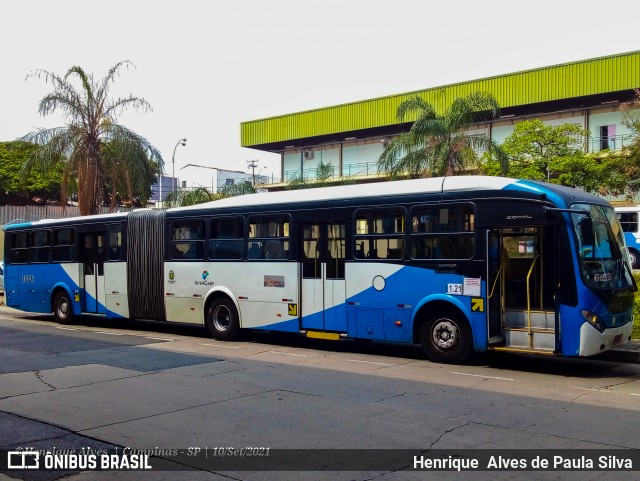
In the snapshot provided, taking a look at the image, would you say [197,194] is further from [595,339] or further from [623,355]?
[595,339]

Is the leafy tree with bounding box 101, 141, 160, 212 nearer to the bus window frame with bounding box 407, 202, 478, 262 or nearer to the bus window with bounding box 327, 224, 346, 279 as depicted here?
the bus window with bounding box 327, 224, 346, 279

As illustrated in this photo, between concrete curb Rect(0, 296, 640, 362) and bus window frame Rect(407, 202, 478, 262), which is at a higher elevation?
bus window frame Rect(407, 202, 478, 262)

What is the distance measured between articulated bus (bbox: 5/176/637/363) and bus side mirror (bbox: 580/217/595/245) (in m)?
0.03

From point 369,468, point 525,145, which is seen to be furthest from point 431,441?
point 525,145

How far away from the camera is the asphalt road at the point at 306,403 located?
683 centimetres

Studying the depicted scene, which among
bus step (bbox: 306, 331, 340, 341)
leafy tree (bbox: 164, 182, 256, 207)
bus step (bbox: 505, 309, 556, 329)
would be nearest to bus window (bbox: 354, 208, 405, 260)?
bus step (bbox: 306, 331, 340, 341)

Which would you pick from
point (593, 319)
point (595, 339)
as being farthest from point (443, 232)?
point (595, 339)

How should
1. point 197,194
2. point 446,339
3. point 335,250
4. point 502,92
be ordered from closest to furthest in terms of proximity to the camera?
point 446,339 → point 335,250 → point 197,194 → point 502,92

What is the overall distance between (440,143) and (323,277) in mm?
13136

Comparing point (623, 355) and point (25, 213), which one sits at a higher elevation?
point (25, 213)

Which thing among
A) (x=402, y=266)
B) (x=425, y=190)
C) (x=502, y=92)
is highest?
(x=502, y=92)

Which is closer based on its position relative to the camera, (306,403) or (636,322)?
(306,403)

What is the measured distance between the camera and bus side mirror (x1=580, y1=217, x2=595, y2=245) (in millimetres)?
10766

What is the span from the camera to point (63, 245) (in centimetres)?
1944
